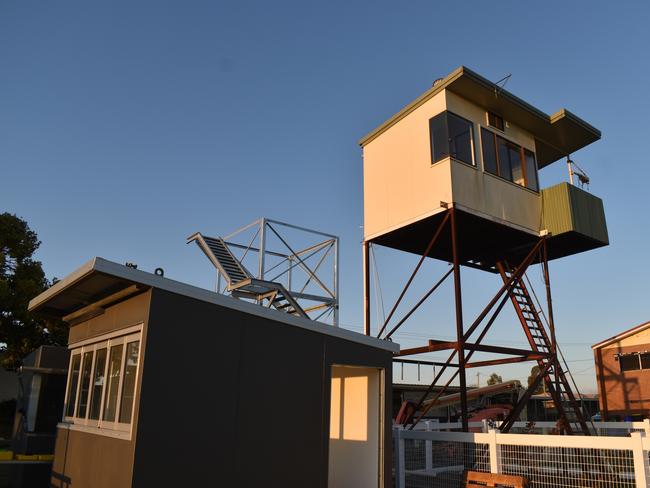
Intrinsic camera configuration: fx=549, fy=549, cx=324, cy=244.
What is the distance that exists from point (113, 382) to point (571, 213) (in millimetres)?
10007

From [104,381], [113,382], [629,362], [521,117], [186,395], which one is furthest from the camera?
[629,362]

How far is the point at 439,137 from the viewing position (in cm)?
1164

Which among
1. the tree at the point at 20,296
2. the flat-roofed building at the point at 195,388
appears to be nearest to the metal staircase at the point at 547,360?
the flat-roofed building at the point at 195,388

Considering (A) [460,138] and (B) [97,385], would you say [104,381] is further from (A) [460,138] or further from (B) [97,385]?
(A) [460,138]

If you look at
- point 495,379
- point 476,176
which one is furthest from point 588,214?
point 495,379

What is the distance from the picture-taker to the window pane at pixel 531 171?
13.0 meters

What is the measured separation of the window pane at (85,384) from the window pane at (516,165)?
31.8ft

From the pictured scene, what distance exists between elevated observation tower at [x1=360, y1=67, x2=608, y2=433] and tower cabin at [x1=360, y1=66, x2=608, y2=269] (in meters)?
0.02

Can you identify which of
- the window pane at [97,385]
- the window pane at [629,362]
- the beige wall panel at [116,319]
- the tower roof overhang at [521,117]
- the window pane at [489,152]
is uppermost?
the tower roof overhang at [521,117]

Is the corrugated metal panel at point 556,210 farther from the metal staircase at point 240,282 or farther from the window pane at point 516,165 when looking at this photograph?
the metal staircase at point 240,282

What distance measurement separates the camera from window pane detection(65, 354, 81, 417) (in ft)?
28.8

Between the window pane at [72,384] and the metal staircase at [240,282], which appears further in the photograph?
the metal staircase at [240,282]

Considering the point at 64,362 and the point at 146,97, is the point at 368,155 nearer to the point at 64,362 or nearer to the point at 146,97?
the point at 146,97

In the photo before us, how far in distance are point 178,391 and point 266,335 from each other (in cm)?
149
